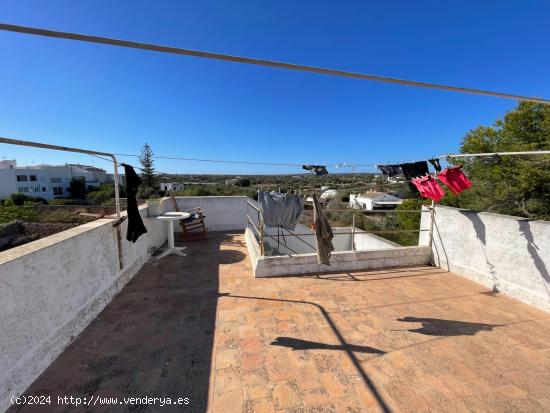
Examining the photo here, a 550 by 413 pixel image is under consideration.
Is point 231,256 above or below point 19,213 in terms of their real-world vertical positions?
below

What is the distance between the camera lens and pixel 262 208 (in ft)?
16.9

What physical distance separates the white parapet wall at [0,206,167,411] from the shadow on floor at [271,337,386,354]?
219 cm

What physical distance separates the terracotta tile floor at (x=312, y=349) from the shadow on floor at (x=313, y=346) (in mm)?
16

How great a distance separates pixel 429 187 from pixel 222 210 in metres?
5.70

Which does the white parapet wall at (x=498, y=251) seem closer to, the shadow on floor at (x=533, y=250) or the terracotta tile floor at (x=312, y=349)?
the shadow on floor at (x=533, y=250)

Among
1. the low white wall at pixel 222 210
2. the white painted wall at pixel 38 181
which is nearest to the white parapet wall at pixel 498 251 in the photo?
the low white wall at pixel 222 210

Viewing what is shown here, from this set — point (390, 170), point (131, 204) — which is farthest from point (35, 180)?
point (390, 170)

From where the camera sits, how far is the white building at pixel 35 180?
1463 inches

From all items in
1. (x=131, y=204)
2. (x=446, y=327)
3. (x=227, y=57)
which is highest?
(x=227, y=57)

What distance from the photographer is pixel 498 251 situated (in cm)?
418

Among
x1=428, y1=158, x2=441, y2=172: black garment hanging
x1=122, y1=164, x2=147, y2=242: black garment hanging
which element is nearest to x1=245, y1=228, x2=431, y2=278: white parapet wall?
x1=428, y1=158, x2=441, y2=172: black garment hanging

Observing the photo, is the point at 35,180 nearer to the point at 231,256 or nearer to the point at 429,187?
the point at 231,256

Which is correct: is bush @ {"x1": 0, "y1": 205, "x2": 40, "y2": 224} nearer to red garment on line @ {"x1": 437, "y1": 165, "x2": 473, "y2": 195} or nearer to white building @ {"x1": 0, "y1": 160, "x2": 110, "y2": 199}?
red garment on line @ {"x1": 437, "y1": 165, "x2": 473, "y2": 195}

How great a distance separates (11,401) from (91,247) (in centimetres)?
158
